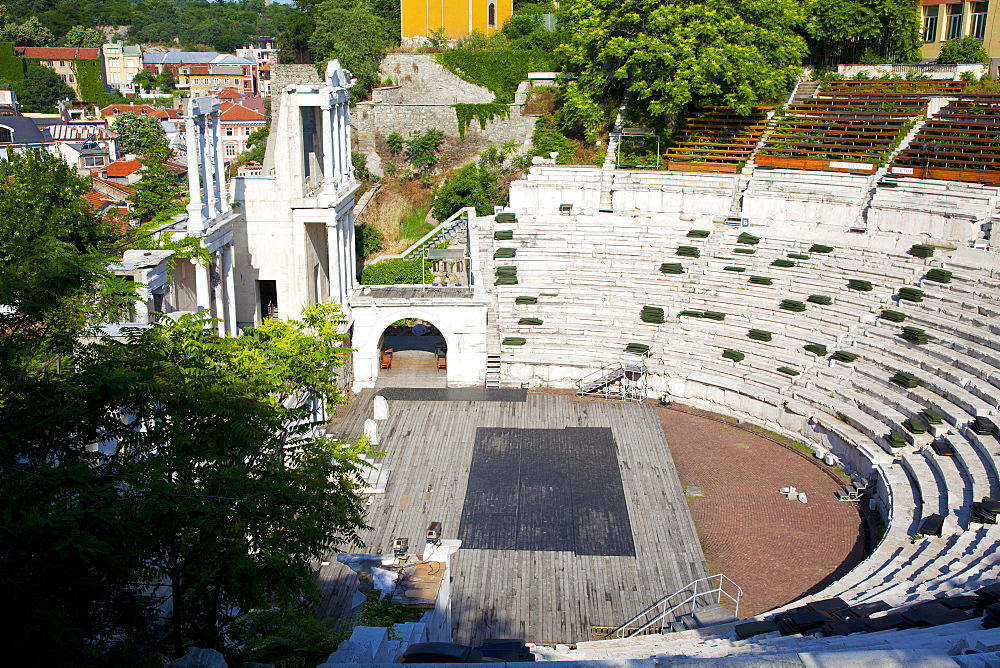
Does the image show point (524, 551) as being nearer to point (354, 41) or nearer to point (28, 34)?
point (354, 41)

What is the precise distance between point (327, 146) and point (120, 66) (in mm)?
138602

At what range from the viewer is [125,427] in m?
11.7

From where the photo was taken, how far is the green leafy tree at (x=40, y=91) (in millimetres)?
127312

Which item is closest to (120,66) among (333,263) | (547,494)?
(333,263)

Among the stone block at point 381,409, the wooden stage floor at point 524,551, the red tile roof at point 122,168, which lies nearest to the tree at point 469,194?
the wooden stage floor at point 524,551

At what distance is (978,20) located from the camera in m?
49.2

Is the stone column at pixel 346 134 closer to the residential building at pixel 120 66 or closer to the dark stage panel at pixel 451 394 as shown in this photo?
the dark stage panel at pixel 451 394

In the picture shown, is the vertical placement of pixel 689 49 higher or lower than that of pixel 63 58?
lower

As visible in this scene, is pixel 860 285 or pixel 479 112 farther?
pixel 479 112

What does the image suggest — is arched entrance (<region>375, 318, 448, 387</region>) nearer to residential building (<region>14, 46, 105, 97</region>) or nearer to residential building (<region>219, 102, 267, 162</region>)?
residential building (<region>219, 102, 267, 162</region>)

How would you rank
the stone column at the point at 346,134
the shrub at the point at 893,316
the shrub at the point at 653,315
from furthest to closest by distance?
1. the stone column at the point at 346,134
2. the shrub at the point at 653,315
3. the shrub at the point at 893,316

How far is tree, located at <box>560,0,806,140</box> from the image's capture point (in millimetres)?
43219

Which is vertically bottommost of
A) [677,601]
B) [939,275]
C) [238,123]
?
[677,601]

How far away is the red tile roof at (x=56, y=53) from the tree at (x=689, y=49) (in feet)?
385
